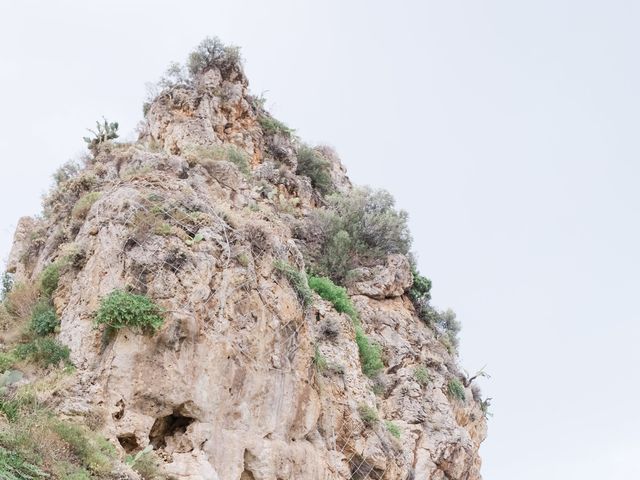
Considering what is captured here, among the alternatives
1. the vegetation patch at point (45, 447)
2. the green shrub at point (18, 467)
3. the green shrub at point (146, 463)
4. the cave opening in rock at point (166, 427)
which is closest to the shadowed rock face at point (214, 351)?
the cave opening in rock at point (166, 427)

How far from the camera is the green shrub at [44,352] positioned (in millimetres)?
11203

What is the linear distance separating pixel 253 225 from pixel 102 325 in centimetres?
432

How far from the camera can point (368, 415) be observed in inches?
634

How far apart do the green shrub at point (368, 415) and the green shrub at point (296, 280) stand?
3.10 m

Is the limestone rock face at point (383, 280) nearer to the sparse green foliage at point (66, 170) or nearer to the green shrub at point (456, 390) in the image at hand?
the green shrub at point (456, 390)

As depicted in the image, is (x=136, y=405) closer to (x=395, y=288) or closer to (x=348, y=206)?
(x=395, y=288)

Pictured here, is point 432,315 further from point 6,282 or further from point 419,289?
point 6,282

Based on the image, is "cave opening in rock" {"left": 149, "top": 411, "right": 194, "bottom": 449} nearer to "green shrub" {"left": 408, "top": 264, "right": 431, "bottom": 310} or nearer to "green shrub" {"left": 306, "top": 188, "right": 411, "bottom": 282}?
"green shrub" {"left": 306, "top": 188, "right": 411, "bottom": 282}

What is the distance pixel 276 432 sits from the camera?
41.5 ft

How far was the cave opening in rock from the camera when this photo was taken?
1118 cm

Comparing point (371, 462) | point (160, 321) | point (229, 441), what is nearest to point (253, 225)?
point (160, 321)

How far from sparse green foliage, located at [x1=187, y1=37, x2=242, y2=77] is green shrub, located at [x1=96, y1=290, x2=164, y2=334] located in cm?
1880

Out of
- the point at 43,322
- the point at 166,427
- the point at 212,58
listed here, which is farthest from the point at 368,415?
the point at 212,58

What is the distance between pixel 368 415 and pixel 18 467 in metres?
9.46
